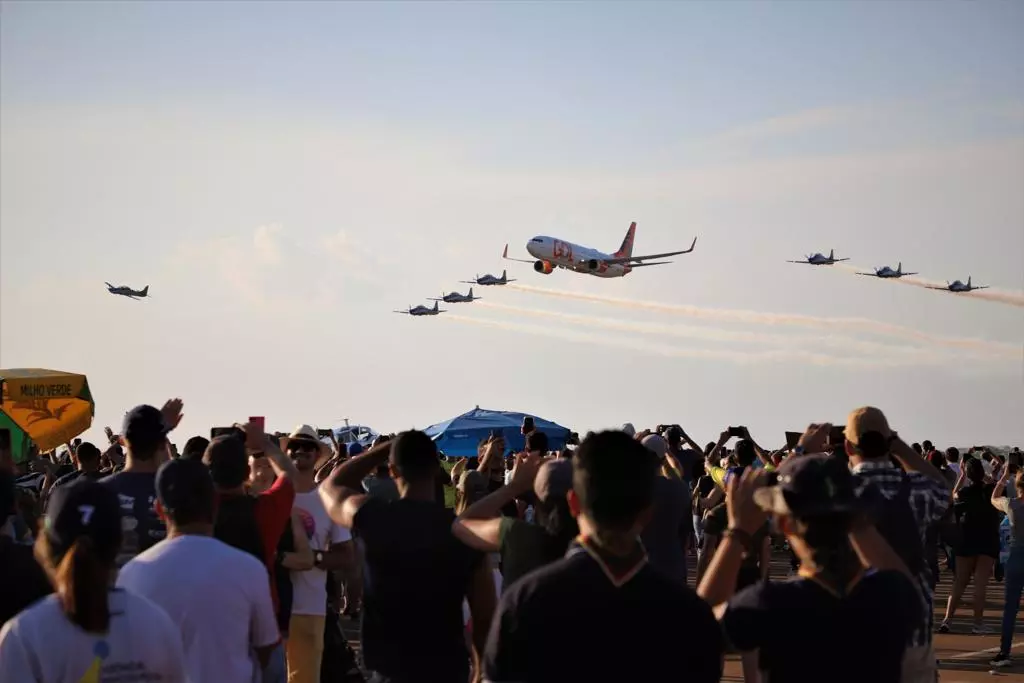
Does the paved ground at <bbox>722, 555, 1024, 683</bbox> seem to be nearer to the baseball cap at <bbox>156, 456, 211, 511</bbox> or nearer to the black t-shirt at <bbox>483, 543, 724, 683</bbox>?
the baseball cap at <bbox>156, 456, 211, 511</bbox>

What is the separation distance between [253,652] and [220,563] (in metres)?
0.48

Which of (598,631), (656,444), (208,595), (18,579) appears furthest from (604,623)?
(656,444)

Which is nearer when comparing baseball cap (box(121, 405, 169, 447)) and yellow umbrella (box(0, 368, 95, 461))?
baseball cap (box(121, 405, 169, 447))

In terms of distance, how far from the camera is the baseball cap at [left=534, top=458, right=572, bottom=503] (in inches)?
204

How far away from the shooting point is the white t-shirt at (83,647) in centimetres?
391

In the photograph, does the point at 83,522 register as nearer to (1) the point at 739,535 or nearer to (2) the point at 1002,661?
(1) the point at 739,535

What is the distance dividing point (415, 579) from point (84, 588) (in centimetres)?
161

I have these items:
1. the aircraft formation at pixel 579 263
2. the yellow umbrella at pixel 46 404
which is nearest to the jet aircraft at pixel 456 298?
the aircraft formation at pixel 579 263

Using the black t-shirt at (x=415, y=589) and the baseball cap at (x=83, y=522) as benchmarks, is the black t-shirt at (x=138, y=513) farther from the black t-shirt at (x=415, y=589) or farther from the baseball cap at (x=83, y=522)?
the baseball cap at (x=83, y=522)

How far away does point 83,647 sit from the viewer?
3.95 meters

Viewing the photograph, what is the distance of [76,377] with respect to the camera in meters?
28.8

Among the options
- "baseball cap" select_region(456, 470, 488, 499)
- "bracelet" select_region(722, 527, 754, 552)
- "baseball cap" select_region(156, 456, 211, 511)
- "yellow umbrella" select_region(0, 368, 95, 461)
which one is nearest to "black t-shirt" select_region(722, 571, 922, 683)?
"bracelet" select_region(722, 527, 754, 552)

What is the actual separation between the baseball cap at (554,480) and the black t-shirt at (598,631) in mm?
1663

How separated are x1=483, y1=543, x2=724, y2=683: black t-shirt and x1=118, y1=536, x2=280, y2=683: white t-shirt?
168 centimetres
